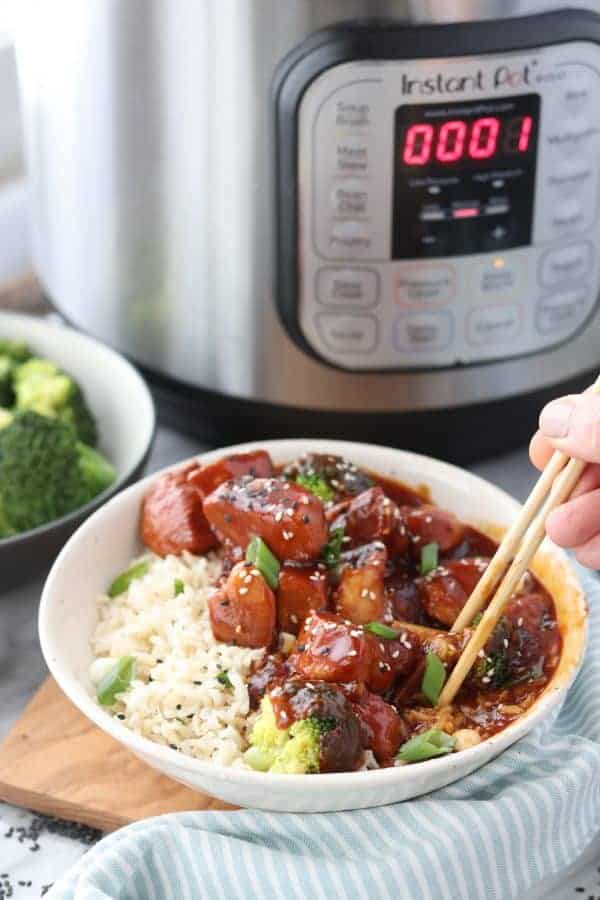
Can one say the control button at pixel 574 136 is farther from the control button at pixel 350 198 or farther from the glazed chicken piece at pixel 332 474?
the glazed chicken piece at pixel 332 474

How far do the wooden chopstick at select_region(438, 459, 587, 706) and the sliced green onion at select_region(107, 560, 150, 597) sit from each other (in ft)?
0.96

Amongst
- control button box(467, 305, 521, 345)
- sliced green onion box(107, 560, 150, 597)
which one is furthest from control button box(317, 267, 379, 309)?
sliced green onion box(107, 560, 150, 597)

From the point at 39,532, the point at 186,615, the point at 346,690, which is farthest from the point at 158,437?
the point at 346,690

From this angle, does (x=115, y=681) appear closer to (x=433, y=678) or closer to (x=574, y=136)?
(x=433, y=678)

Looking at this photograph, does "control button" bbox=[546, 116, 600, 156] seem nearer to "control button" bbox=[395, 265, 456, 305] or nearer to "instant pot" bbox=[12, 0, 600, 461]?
"instant pot" bbox=[12, 0, 600, 461]

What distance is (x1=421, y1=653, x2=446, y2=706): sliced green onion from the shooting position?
97 cm

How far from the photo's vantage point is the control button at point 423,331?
1247mm

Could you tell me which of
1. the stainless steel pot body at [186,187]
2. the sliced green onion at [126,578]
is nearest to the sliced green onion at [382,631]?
the sliced green onion at [126,578]

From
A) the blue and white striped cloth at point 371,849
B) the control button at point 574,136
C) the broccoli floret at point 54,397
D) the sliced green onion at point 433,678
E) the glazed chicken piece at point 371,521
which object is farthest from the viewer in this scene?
the broccoli floret at point 54,397

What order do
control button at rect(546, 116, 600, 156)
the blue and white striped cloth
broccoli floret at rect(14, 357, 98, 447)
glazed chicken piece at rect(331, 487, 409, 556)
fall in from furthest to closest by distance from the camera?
broccoli floret at rect(14, 357, 98, 447) < control button at rect(546, 116, 600, 156) < glazed chicken piece at rect(331, 487, 409, 556) < the blue and white striped cloth

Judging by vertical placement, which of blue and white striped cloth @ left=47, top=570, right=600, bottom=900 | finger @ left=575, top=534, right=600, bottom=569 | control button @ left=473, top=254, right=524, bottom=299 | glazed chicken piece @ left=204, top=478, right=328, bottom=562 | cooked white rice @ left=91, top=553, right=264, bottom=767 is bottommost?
blue and white striped cloth @ left=47, top=570, right=600, bottom=900

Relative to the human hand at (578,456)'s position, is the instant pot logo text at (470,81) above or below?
above

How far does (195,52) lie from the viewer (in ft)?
3.77

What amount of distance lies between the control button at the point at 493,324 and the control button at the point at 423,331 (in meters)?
0.02
